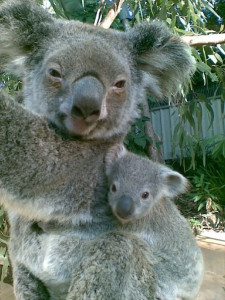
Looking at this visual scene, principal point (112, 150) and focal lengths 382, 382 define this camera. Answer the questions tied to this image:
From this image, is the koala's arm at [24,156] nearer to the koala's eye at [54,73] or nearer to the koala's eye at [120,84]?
the koala's eye at [54,73]

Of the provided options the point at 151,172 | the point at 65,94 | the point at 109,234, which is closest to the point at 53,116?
the point at 65,94

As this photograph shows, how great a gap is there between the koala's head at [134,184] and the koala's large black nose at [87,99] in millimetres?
341

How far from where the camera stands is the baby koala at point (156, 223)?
164cm

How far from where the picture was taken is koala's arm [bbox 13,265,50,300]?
1607 millimetres

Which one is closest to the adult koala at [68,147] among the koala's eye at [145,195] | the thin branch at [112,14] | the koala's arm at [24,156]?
the koala's arm at [24,156]

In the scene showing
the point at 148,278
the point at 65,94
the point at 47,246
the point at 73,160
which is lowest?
the point at 148,278

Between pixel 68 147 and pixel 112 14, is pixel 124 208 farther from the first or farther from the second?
pixel 112 14

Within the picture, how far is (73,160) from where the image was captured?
4.91ft

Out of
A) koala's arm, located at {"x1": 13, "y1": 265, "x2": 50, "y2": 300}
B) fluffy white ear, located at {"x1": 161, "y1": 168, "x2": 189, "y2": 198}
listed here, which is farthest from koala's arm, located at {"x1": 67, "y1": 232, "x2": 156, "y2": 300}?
fluffy white ear, located at {"x1": 161, "y1": 168, "x2": 189, "y2": 198}

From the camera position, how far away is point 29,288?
1610 mm

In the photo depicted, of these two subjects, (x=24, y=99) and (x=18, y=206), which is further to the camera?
Result: (x=24, y=99)

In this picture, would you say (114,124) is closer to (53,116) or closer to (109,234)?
(53,116)

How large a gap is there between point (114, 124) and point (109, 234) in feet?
1.48

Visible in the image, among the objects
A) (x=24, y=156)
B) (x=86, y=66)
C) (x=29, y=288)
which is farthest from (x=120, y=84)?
(x=29, y=288)
